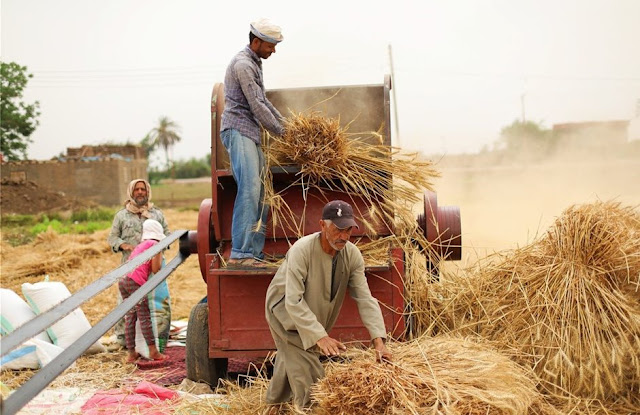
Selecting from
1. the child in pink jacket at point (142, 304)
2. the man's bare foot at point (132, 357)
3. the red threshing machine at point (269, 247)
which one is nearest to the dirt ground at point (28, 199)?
the child in pink jacket at point (142, 304)

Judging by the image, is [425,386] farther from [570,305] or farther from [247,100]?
[247,100]

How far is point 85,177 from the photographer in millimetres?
38094

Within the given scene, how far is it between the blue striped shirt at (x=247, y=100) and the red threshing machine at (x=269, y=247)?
32cm

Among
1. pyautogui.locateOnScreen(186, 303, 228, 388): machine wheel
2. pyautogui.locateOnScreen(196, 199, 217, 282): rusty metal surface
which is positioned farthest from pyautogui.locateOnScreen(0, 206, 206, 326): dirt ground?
pyautogui.locateOnScreen(186, 303, 228, 388): machine wheel

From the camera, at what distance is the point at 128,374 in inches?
261

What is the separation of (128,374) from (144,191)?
2.28 m

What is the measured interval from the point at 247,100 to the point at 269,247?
3.89 ft

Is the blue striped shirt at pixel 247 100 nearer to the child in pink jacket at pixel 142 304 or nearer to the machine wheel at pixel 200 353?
the machine wheel at pixel 200 353

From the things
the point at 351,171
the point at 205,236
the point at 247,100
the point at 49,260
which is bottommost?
the point at 49,260

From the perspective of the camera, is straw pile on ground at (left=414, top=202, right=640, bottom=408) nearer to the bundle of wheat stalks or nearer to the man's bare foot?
the bundle of wheat stalks

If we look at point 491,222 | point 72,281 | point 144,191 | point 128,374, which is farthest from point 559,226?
point 491,222

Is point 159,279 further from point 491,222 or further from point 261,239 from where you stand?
point 491,222

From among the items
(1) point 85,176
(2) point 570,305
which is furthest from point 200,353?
(1) point 85,176

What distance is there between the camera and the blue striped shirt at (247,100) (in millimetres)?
5801
